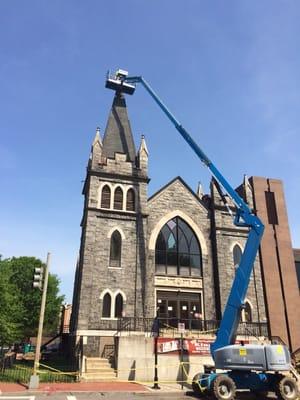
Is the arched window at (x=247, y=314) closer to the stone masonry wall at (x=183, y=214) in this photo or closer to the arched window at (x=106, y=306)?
the stone masonry wall at (x=183, y=214)

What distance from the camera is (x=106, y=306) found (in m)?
21.8

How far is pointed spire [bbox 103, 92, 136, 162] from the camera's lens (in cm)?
2712

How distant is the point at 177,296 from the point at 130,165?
10.1 metres

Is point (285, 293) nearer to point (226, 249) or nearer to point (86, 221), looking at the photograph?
point (226, 249)

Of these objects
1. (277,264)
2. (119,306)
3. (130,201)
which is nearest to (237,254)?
(277,264)

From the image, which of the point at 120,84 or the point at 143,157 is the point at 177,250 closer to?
the point at 143,157

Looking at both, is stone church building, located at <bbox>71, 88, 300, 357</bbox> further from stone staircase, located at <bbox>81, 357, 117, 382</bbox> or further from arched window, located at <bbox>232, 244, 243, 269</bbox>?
stone staircase, located at <bbox>81, 357, 117, 382</bbox>

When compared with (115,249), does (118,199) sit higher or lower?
higher

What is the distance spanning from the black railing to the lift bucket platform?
20718mm

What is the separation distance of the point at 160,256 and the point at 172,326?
Result: 473cm

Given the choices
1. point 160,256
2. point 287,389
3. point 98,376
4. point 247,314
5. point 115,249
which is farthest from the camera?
point 160,256

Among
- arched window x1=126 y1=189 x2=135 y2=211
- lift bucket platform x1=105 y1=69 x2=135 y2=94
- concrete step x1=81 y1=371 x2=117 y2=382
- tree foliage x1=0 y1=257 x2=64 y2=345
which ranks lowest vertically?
concrete step x1=81 y1=371 x2=117 y2=382

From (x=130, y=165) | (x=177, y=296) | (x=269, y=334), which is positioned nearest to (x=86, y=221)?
(x=130, y=165)

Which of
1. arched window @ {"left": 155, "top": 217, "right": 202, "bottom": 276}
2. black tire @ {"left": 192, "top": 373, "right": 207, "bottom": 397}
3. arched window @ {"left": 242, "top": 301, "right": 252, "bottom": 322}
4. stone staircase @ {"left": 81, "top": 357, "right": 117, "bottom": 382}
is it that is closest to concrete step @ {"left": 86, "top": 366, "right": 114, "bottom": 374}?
stone staircase @ {"left": 81, "top": 357, "right": 117, "bottom": 382}
